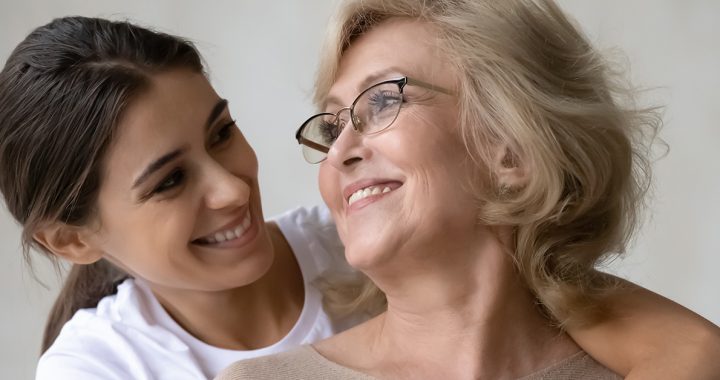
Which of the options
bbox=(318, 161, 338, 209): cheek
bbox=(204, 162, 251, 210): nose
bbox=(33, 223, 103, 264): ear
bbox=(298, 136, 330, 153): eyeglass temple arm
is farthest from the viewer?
bbox=(33, 223, 103, 264): ear

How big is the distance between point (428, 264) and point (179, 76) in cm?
78

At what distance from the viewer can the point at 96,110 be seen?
86.0 inches

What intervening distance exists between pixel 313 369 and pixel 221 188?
1.64ft

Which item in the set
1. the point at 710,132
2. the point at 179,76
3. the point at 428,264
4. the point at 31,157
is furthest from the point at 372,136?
the point at 710,132

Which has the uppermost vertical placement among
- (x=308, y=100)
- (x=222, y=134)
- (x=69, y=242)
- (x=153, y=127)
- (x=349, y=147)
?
(x=349, y=147)

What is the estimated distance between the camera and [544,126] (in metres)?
1.92

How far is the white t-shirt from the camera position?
93.5 inches

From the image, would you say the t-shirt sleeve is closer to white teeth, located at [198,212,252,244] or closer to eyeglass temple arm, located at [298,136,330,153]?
Result: white teeth, located at [198,212,252,244]

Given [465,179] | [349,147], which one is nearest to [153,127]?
[349,147]

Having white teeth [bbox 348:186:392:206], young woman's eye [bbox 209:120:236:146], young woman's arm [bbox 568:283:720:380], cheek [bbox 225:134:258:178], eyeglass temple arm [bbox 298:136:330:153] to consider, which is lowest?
young woman's arm [bbox 568:283:720:380]

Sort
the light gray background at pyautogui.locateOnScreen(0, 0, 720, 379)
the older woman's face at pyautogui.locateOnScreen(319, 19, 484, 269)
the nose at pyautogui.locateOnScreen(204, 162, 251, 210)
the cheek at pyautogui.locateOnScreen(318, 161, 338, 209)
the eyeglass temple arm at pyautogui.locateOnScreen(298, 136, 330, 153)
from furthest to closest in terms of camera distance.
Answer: the light gray background at pyautogui.locateOnScreen(0, 0, 720, 379), the nose at pyautogui.locateOnScreen(204, 162, 251, 210), the eyeglass temple arm at pyautogui.locateOnScreen(298, 136, 330, 153), the cheek at pyautogui.locateOnScreen(318, 161, 338, 209), the older woman's face at pyautogui.locateOnScreen(319, 19, 484, 269)

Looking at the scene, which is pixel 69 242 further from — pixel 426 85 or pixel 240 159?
pixel 426 85

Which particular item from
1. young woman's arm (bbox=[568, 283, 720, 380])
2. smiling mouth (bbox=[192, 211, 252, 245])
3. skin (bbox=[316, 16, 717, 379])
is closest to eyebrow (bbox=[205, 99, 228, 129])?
smiling mouth (bbox=[192, 211, 252, 245])

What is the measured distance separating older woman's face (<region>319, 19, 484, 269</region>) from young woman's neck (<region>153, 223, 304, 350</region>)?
2.15ft
